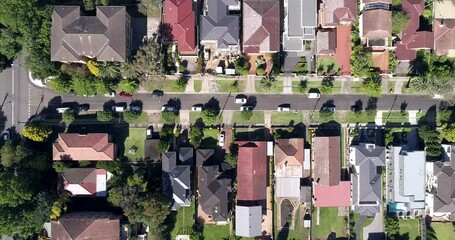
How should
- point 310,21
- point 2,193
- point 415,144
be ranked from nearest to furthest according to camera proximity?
point 2,193 < point 310,21 < point 415,144

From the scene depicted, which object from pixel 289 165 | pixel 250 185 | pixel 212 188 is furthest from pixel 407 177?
pixel 212 188

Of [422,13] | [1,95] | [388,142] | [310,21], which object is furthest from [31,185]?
[422,13]

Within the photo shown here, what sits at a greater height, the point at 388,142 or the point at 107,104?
the point at 107,104

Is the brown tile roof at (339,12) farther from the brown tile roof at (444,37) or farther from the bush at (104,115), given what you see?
the bush at (104,115)

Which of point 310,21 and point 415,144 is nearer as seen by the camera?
→ point 310,21

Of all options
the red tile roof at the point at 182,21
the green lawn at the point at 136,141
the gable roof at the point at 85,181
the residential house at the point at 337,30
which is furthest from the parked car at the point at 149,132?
the residential house at the point at 337,30

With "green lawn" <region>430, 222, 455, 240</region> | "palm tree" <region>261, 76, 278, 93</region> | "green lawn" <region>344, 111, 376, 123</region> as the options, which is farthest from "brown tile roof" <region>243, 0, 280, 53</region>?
"green lawn" <region>430, 222, 455, 240</region>

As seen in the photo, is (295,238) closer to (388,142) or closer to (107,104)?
(388,142)

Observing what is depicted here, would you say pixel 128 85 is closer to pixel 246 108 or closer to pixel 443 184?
pixel 246 108
